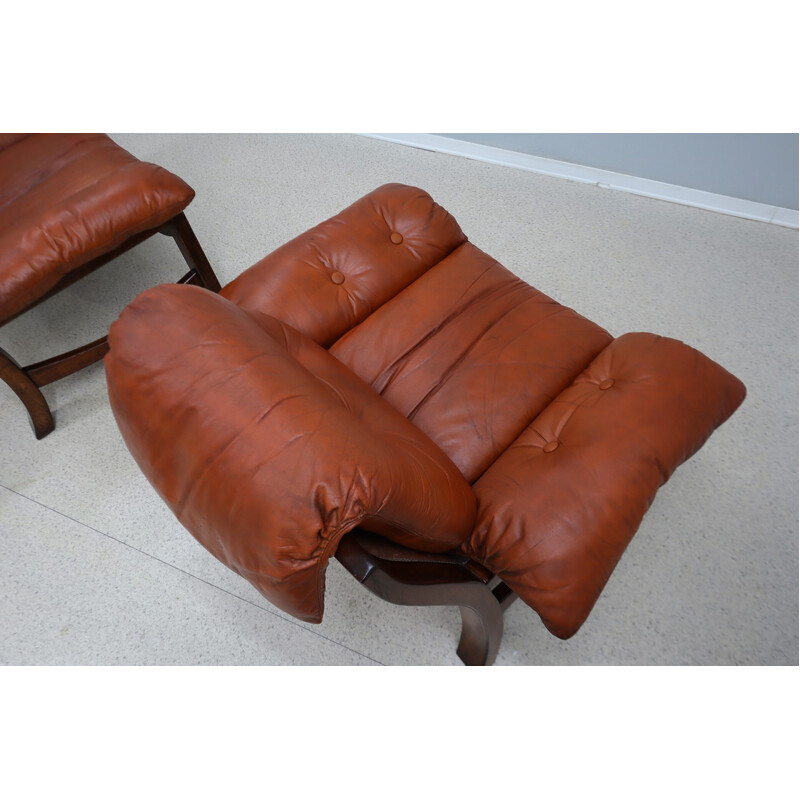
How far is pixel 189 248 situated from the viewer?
69.7 inches

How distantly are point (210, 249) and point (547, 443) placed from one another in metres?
1.53

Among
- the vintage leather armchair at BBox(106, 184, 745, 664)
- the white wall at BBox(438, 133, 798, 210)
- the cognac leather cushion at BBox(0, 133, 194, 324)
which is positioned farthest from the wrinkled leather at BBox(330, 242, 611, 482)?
the white wall at BBox(438, 133, 798, 210)

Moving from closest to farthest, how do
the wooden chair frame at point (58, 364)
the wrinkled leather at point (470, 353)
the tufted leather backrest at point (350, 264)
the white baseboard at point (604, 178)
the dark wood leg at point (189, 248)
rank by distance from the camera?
the wrinkled leather at point (470, 353) → the tufted leather backrest at point (350, 264) → the wooden chair frame at point (58, 364) → the dark wood leg at point (189, 248) → the white baseboard at point (604, 178)

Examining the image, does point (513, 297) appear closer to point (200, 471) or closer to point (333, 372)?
point (333, 372)

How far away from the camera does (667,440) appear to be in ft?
3.47

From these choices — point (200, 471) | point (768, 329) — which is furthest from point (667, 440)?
point (768, 329)

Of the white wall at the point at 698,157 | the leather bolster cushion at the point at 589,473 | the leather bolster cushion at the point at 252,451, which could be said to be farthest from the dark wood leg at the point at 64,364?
the white wall at the point at 698,157

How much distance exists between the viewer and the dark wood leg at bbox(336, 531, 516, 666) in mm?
812

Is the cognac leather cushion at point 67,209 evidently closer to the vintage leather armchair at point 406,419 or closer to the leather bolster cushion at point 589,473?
the vintage leather armchair at point 406,419

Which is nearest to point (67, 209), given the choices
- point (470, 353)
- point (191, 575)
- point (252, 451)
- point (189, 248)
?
point (189, 248)

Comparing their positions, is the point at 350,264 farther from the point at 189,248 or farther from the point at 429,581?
the point at 429,581

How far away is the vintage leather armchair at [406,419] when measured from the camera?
712mm

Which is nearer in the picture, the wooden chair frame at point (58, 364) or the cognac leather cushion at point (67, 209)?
the cognac leather cushion at point (67, 209)

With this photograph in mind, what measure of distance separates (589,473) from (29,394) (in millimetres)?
1415
